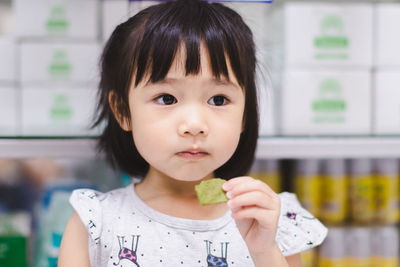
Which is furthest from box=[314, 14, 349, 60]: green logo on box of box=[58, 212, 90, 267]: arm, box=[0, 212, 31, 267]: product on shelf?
box=[0, 212, 31, 267]: product on shelf

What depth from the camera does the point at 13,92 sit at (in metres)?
1.00

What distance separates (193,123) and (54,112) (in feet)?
1.49

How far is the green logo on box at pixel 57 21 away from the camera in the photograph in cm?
100

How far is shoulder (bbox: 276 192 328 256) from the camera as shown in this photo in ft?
2.68

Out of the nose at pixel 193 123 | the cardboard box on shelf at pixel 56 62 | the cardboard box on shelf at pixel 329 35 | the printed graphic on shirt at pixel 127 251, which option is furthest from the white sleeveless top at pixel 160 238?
the cardboard box on shelf at pixel 329 35

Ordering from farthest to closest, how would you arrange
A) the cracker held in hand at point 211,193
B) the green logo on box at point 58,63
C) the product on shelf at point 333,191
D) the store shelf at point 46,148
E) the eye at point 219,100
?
the product on shelf at point 333,191 < the green logo on box at point 58,63 < the store shelf at point 46,148 < the eye at point 219,100 < the cracker held in hand at point 211,193

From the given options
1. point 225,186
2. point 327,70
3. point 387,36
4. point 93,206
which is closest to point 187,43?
point 225,186

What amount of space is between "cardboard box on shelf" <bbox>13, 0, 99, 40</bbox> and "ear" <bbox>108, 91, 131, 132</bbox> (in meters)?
0.25

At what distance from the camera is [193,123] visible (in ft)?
2.25

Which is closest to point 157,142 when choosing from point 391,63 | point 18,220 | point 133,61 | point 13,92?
point 133,61

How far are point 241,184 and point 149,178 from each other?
0.28 metres

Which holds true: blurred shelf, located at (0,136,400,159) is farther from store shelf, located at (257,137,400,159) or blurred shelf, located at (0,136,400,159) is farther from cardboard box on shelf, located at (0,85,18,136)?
cardboard box on shelf, located at (0,85,18,136)

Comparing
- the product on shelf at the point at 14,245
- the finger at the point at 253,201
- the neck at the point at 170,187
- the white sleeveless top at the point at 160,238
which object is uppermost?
the finger at the point at 253,201

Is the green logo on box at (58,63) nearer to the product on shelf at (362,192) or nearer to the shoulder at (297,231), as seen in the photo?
the shoulder at (297,231)
